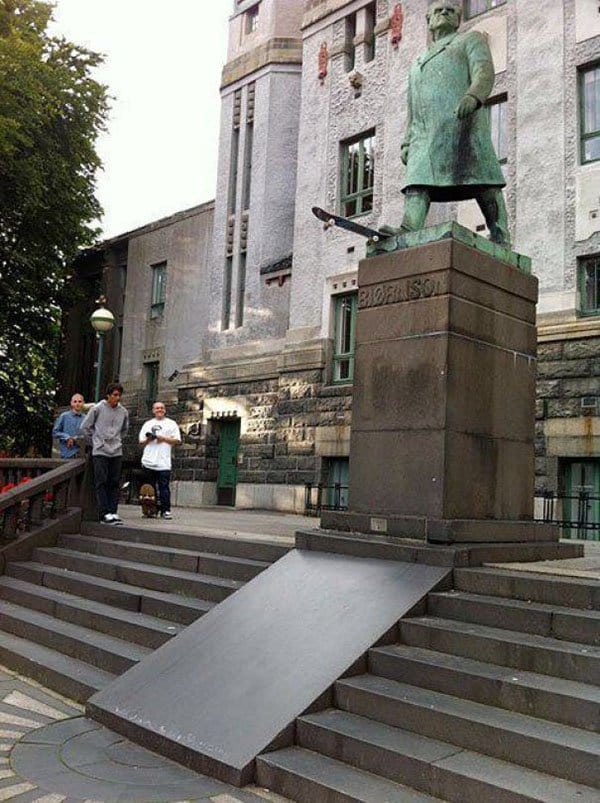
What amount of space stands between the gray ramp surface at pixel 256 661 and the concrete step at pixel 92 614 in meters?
0.65

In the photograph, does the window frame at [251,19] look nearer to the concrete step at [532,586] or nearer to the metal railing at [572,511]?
the metal railing at [572,511]

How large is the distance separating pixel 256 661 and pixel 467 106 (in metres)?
5.19

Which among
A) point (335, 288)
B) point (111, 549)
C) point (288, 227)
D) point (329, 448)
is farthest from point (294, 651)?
point (288, 227)

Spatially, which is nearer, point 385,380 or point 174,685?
point 174,685

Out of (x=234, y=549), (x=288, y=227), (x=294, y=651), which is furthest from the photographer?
(x=288, y=227)

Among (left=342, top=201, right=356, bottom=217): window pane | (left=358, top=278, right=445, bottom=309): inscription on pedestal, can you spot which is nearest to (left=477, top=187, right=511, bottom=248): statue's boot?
(left=358, top=278, right=445, bottom=309): inscription on pedestal

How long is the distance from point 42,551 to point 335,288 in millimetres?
10453

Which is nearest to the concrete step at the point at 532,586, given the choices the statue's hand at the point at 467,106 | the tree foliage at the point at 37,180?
the statue's hand at the point at 467,106

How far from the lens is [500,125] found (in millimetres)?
15727

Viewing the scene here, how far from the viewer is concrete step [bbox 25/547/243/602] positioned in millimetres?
7014

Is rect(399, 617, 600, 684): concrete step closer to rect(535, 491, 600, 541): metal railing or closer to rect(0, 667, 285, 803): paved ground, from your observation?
rect(0, 667, 285, 803): paved ground

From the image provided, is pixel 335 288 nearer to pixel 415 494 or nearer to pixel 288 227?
pixel 288 227

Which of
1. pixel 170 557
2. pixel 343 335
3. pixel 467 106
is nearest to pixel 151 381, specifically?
pixel 343 335

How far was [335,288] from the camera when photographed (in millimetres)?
18219
